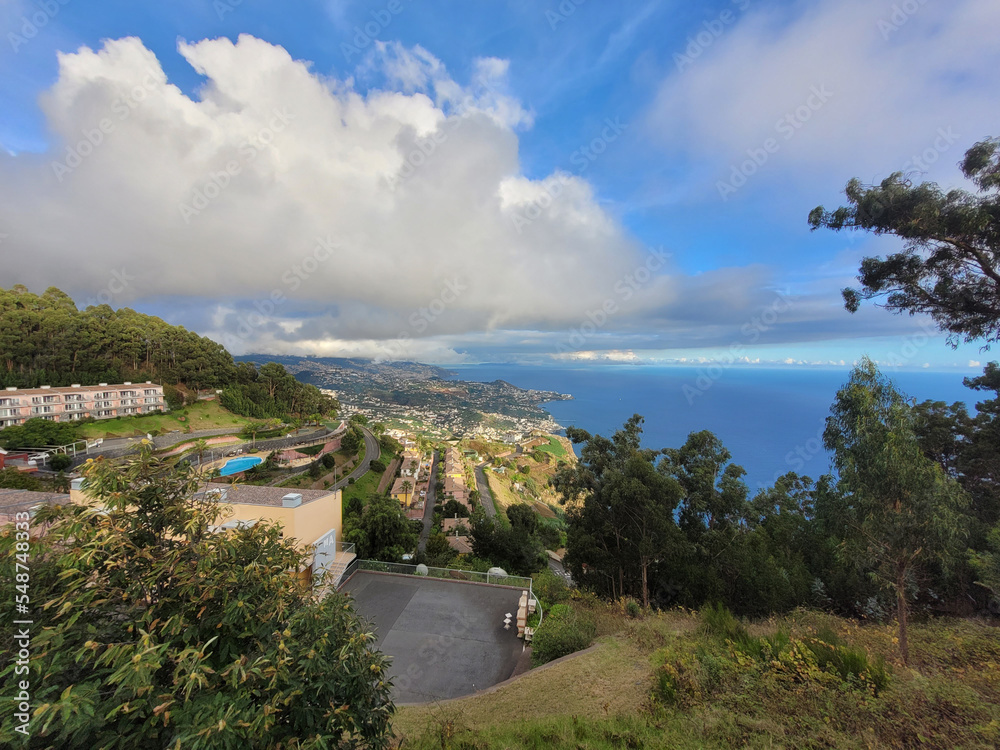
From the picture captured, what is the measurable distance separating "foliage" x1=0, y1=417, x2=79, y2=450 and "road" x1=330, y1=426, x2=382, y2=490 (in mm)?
15857

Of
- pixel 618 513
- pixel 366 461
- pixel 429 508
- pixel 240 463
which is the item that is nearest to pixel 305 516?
pixel 618 513

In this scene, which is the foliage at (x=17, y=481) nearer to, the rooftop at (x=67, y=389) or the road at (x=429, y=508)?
the rooftop at (x=67, y=389)

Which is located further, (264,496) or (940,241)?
(264,496)

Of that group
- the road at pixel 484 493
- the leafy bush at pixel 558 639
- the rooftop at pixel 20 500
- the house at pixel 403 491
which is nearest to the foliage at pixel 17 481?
the rooftop at pixel 20 500

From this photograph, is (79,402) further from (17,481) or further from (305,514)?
(305,514)

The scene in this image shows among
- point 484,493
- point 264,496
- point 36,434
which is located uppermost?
point 264,496

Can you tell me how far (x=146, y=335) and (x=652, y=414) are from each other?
77.3 meters

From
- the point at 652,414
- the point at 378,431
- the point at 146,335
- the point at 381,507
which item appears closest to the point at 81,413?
the point at 146,335

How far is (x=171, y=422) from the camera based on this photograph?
3081 centimetres

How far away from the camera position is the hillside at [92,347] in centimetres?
2867

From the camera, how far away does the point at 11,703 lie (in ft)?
6.19

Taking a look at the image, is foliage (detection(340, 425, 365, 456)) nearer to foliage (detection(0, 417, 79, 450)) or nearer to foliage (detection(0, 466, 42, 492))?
foliage (detection(0, 417, 79, 450))

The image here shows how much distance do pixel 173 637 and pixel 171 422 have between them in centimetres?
3805

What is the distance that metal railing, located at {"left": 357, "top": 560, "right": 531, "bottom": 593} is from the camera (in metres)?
10.6
